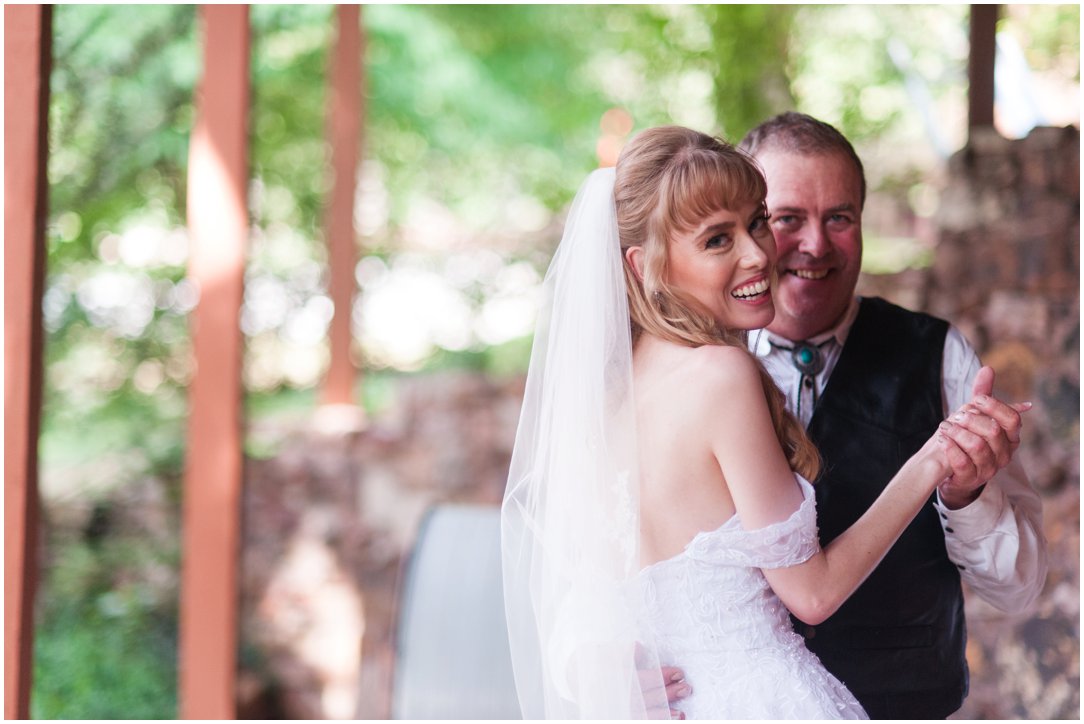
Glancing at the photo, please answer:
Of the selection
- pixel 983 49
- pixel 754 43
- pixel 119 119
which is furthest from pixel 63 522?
pixel 983 49

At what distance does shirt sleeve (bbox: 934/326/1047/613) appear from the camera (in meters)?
2.08

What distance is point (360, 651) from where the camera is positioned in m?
6.83

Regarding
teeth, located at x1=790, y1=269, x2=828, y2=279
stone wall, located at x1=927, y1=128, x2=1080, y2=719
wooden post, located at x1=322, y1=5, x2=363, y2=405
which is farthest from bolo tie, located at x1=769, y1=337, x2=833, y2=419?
wooden post, located at x1=322, y1=5, x2=363, y2=405

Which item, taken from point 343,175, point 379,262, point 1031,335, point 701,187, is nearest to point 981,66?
point 1031,335

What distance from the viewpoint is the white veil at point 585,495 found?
1901 millimetres

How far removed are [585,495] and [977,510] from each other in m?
0.76

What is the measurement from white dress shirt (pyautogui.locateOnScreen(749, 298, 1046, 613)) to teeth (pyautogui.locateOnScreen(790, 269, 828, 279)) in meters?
0.14

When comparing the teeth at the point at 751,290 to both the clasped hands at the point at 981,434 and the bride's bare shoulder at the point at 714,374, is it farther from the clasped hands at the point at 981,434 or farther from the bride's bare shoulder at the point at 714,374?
the clasped hands at the point at 981,434

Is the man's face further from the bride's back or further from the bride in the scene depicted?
the bride's back

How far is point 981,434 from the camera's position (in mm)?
1767

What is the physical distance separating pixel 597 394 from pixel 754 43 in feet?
20.2

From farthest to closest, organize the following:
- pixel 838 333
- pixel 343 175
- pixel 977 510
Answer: pixel 343 175 < pixel 838 333 < pixel 977 510

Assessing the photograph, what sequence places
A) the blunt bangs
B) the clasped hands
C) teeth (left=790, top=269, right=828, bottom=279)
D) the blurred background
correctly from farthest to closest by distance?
the blurred background, teeth (left=790, top=269, right=828, bottom=279), the blunt bangs, the clasped hands

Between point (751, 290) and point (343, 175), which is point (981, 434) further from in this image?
point (343, 175)
